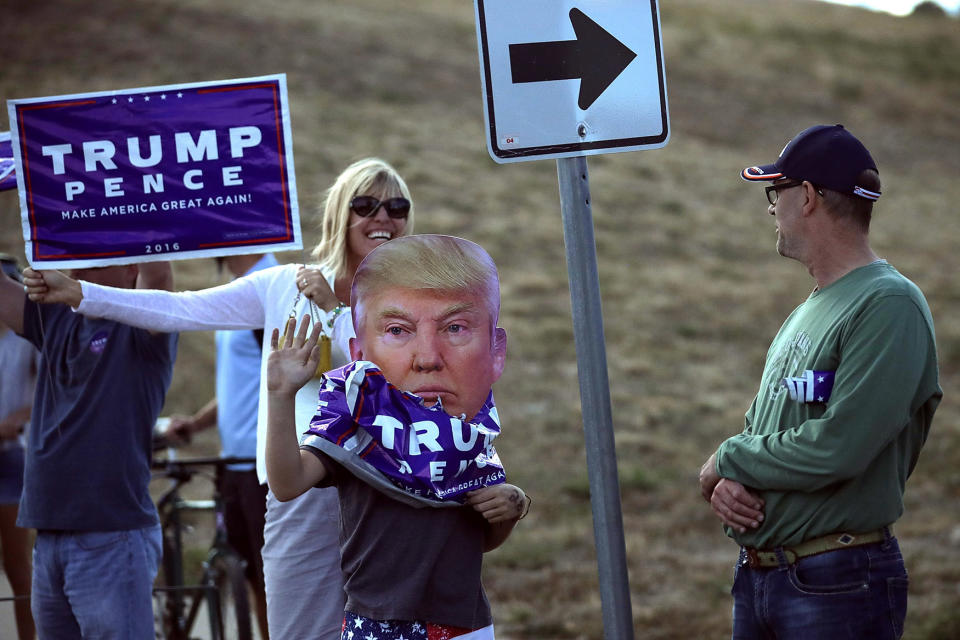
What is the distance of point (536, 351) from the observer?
15.4 m

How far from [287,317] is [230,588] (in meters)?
2.34

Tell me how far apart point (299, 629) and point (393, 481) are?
114cm

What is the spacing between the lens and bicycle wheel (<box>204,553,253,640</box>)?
5.26 m

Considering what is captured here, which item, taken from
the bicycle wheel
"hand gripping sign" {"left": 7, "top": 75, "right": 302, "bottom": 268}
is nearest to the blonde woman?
"hand gripping sign" {"left": 7, "top": 75, "right": 302, "bottom": 268}

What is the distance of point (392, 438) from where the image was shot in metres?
2.65

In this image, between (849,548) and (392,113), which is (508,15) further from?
(392,113)

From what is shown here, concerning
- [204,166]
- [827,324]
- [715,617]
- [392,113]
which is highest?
[392,113]

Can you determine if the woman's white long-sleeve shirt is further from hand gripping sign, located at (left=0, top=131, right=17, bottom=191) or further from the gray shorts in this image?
hand gripping sign, located at (left=0, top=131, right=17, bottom=191)

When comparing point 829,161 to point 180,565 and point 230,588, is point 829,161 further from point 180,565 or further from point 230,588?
point 180,565

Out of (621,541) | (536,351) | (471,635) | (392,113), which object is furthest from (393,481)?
(392,113)

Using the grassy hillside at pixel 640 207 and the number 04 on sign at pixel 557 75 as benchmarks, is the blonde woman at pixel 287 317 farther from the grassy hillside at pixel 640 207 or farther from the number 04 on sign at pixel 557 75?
the grassy hillside at pixel 640 207

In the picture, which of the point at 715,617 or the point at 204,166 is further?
the point at 715,617

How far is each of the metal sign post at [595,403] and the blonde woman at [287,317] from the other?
87 centimetres

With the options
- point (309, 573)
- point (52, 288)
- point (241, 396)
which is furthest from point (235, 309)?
point (241, 396)
